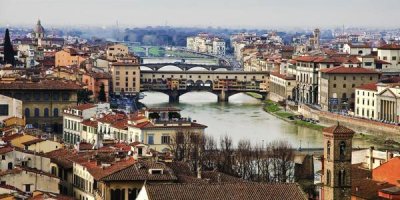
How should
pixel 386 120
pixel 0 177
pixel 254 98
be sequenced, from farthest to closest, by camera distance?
1. pixel 254 98
2. pixel 386 120
3. pixel 0 177

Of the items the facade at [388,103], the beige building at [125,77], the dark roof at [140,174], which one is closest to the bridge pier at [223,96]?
the beige building at [125,77]

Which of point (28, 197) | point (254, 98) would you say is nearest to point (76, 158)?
point (28, 197)

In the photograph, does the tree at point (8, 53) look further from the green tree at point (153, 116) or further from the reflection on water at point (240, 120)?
the green tree at point (153, 116)

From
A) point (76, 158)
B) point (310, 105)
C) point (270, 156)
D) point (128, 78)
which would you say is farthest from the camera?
point (128, 78)

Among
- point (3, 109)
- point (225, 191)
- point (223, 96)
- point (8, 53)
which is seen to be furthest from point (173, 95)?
point (225, 191)

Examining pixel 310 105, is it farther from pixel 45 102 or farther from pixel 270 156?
pixel 270 156

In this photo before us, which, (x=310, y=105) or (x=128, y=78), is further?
(x=128, y=78)
